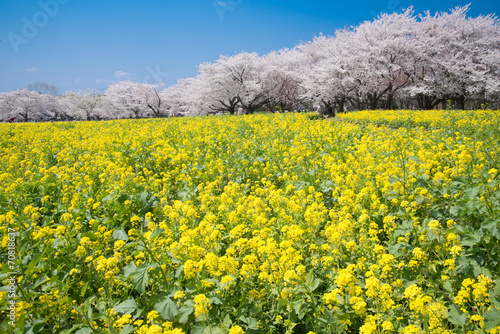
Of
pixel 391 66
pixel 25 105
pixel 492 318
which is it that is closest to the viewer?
pixel 492 318

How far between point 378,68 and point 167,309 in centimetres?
3684

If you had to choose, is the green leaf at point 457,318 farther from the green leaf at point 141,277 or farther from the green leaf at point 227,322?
the green leaf at point 141,277

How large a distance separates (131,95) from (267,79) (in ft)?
123

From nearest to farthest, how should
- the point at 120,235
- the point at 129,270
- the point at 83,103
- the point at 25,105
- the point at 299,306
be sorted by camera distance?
the point at 299,306 < the point at 129,270 < the point at 120,235 < the point at 25,105 < the point at 83,103

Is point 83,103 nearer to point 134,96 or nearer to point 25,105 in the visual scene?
point 25,105

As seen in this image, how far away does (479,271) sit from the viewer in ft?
9.18

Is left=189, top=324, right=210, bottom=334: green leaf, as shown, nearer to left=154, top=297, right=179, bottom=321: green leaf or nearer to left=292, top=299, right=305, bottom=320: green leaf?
left=154, top=297, right=179, bottom=321: green leaf

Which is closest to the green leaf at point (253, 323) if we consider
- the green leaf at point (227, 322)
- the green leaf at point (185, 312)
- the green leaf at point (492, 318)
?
the green leaf at point (227, 322)

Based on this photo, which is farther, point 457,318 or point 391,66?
point 391,66

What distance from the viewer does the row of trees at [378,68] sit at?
1200 inches

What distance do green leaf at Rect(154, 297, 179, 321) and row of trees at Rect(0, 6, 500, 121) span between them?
34.4 m

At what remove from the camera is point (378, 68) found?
1299 inches

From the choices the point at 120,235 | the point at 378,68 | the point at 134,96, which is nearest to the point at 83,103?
the point at 134,96

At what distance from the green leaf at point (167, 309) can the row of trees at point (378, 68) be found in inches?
1356
